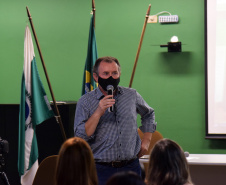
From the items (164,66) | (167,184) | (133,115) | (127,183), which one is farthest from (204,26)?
(127,183)

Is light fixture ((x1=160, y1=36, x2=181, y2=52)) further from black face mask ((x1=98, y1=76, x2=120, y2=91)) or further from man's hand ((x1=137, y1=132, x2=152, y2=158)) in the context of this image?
black face mask ((x1=98, y1=76, x2=120, y2=91))

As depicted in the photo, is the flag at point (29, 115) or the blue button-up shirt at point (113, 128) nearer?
the blue button-up shirt at point (113, 128)

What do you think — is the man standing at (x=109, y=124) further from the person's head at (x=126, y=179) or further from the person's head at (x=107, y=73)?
the person's head at (x=126, y=179)

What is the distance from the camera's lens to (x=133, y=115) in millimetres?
2977

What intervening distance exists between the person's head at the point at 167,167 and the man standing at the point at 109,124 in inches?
24.8

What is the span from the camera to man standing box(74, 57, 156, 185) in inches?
111

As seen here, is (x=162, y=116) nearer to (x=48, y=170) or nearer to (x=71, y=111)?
(x=71, y=111)

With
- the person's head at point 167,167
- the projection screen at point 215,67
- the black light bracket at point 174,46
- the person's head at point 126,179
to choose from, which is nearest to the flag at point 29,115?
the black light bracket at point 174,46

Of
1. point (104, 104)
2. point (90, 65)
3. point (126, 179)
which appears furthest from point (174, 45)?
point (126, 179)

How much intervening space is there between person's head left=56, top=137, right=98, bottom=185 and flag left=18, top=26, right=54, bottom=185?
2.12 metres

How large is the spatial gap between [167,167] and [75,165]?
0.53 meters

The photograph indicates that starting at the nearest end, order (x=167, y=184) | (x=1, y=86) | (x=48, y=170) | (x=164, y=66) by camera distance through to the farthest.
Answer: (x=167, y=184) < (x=48, y=170) < (x=164, y=66) < (x=1, y=86)

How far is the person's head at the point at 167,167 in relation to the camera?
2162 mm

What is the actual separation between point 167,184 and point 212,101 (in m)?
3.30
